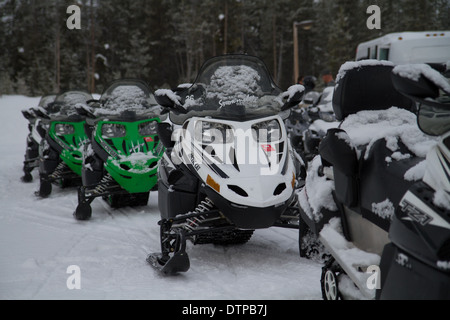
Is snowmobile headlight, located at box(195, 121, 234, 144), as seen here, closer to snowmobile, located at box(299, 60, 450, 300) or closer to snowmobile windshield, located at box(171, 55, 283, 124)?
snowmobile windshield, located at box(171, 55, 283, 124)

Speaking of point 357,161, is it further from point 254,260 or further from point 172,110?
point 172,110

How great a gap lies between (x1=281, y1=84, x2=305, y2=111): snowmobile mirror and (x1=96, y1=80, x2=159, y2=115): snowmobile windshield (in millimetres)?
2709

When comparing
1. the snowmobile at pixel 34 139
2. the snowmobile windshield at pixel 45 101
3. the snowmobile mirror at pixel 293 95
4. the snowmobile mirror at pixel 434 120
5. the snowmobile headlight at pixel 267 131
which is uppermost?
the snowmobile mirror at pixel 434 120

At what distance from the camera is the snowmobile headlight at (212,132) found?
3.86 metres

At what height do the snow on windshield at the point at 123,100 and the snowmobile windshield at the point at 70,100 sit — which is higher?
the snow on windshield at the point at 123,100

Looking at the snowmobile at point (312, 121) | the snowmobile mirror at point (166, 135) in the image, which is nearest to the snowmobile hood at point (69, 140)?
the snowmobile mirror at point (166, 135)

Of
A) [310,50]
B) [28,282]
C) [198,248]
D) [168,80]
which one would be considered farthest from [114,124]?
[310,50]

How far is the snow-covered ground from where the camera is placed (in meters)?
3.29

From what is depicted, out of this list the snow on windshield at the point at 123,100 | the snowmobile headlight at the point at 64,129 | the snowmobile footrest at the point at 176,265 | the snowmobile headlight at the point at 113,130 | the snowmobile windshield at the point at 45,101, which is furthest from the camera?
the snowmobile windshield at the point at 45,101

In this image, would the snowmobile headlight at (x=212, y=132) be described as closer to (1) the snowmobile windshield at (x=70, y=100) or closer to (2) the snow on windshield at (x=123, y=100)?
(2) the snow on windshield at (x=123, y=100)

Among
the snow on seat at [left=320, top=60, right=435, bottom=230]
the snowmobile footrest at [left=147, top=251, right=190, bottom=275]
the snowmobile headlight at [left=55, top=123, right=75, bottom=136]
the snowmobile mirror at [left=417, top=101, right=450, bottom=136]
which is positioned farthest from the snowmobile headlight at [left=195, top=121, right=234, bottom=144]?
the snowmobile headlight at [left=55, top=123, right=75, bottom=136]

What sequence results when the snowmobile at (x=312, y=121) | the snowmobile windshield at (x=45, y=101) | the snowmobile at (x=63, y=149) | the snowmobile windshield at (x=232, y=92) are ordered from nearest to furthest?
the snowmobile windshield at (x=232, y=92)
the snowmobile at (x=312, y=121)
the snowmobile at (x=63, y=149)
the snowmobile windshield at (x=45, y=101)

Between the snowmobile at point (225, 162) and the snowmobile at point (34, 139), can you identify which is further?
the snowmobile at point (34, 139)
